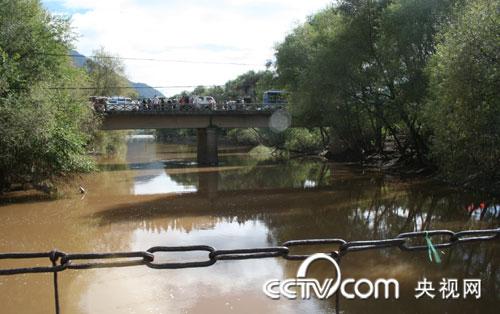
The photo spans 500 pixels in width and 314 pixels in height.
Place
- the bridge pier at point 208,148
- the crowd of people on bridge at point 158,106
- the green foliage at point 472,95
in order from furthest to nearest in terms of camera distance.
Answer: the bridge pier at point 208,148 < the crowd of people on bridge at point 158,106 < the green foliage at point 472,95

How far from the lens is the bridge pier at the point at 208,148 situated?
1821 inches

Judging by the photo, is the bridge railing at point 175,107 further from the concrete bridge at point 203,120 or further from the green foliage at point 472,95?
the green foliage at point 472,95

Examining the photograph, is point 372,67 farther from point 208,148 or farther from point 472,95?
point 208,148

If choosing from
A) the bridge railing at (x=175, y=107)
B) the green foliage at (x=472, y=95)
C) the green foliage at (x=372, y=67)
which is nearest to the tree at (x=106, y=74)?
the bridge railing at (x=175, y=107)

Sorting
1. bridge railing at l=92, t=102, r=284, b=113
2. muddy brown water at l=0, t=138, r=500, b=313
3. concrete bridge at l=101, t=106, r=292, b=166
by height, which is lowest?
muddy brown water at l=0, t=138, r=500, b=313

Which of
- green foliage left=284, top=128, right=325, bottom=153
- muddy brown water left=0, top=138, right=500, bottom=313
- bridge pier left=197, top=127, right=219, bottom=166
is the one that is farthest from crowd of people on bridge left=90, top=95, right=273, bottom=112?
green foliage left=284, top=128, right=325, bottom=153

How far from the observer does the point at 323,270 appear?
10.7m

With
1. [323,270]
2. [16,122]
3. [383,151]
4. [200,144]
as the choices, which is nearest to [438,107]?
[323,270]

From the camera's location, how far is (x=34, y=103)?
22.1 metres

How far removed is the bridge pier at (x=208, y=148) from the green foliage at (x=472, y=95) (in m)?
27.6

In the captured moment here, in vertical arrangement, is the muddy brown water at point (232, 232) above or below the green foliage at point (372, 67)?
below

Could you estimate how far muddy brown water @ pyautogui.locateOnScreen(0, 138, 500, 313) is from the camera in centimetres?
955

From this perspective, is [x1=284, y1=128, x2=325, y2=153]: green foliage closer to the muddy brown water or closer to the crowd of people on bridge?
the crowd of people on bridge

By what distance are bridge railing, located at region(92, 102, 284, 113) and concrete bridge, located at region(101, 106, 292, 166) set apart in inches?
5.2
